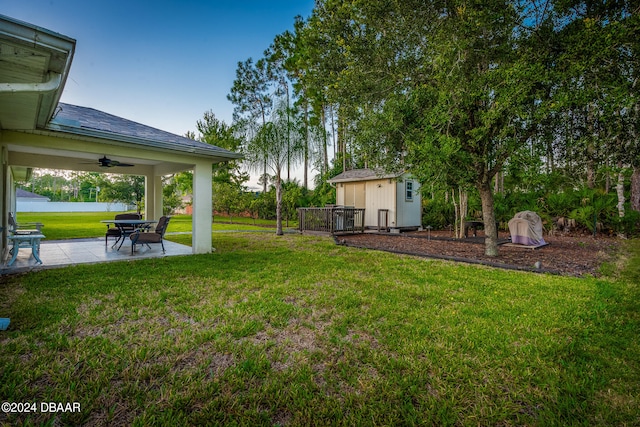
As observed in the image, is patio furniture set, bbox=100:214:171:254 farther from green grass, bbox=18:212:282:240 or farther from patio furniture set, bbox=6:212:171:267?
green grass, bbox=18:212:282:240

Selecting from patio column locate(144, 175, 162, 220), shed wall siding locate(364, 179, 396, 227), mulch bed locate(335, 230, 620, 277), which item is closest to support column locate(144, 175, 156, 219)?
patio column locate(144, 175, 162, 220)

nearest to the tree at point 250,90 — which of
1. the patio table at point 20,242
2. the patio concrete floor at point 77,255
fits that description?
the patio concrete floor at point 77,255

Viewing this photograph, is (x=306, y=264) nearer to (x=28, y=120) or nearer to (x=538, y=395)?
(x=538, y=395)

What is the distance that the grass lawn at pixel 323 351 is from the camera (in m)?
1.91

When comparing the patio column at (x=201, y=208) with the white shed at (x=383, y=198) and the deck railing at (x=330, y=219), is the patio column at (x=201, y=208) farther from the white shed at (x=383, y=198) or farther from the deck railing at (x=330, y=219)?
the white shed at (x=383, y=198)

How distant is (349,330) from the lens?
313 cm

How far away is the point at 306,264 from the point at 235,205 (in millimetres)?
16924

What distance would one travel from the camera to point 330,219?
40.1ft

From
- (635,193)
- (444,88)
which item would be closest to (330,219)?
(444,88)

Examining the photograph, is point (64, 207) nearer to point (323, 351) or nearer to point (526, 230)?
point (323, 351)

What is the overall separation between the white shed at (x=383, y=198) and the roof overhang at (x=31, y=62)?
10771 mm

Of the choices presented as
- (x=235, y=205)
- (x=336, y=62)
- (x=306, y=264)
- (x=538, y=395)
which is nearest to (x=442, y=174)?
(x=306, y=264)

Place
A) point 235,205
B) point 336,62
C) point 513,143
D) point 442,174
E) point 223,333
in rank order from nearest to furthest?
point 223,333, point 513,143, point 442,174, point 336,62, point 235,205

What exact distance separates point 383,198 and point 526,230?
6.07 m
